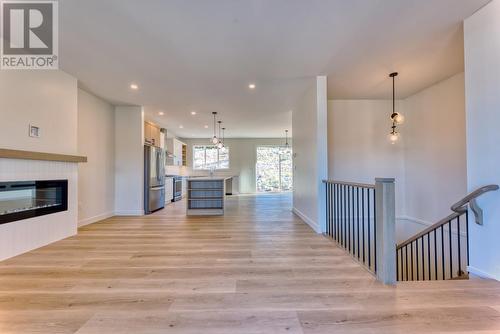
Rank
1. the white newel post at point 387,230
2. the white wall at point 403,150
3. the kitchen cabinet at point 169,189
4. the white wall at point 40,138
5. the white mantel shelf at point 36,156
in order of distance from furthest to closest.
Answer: the kitchen cabinet at point 169,189 < the white wall at point 403,150 < the white wall at point 40,138 < the white mantel shelf at point 36,156 < the white newel post at point 387,230

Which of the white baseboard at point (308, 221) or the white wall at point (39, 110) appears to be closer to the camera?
the white wall at point (39, 110)

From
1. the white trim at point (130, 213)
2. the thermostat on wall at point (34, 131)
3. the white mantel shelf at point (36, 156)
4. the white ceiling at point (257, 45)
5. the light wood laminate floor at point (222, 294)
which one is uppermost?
the white ceiling at point (257, 45)

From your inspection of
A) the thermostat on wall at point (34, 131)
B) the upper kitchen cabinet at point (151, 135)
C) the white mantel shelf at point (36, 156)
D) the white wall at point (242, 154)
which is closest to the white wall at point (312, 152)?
the upper kitchen cabinet at point (151, 135)

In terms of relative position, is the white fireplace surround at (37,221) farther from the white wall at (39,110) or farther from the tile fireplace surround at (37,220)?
the white wall at (39,110)

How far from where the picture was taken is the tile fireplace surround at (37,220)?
287cm

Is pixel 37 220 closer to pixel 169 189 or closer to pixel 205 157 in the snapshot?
pixel 169 189

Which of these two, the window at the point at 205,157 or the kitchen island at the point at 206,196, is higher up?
the window at the point at 205,157

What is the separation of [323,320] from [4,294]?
8.29 feet

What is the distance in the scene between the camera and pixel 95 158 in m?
4.99

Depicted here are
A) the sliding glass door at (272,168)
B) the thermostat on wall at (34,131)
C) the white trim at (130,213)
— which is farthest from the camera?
the sliding glass door at (272,168)

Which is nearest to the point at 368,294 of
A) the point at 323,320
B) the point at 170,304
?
the point at 323,320

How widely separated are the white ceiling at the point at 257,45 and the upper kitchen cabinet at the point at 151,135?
1.38m

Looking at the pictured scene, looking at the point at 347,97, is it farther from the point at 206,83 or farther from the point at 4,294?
the point at 4,294

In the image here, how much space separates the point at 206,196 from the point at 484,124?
4.95 m
